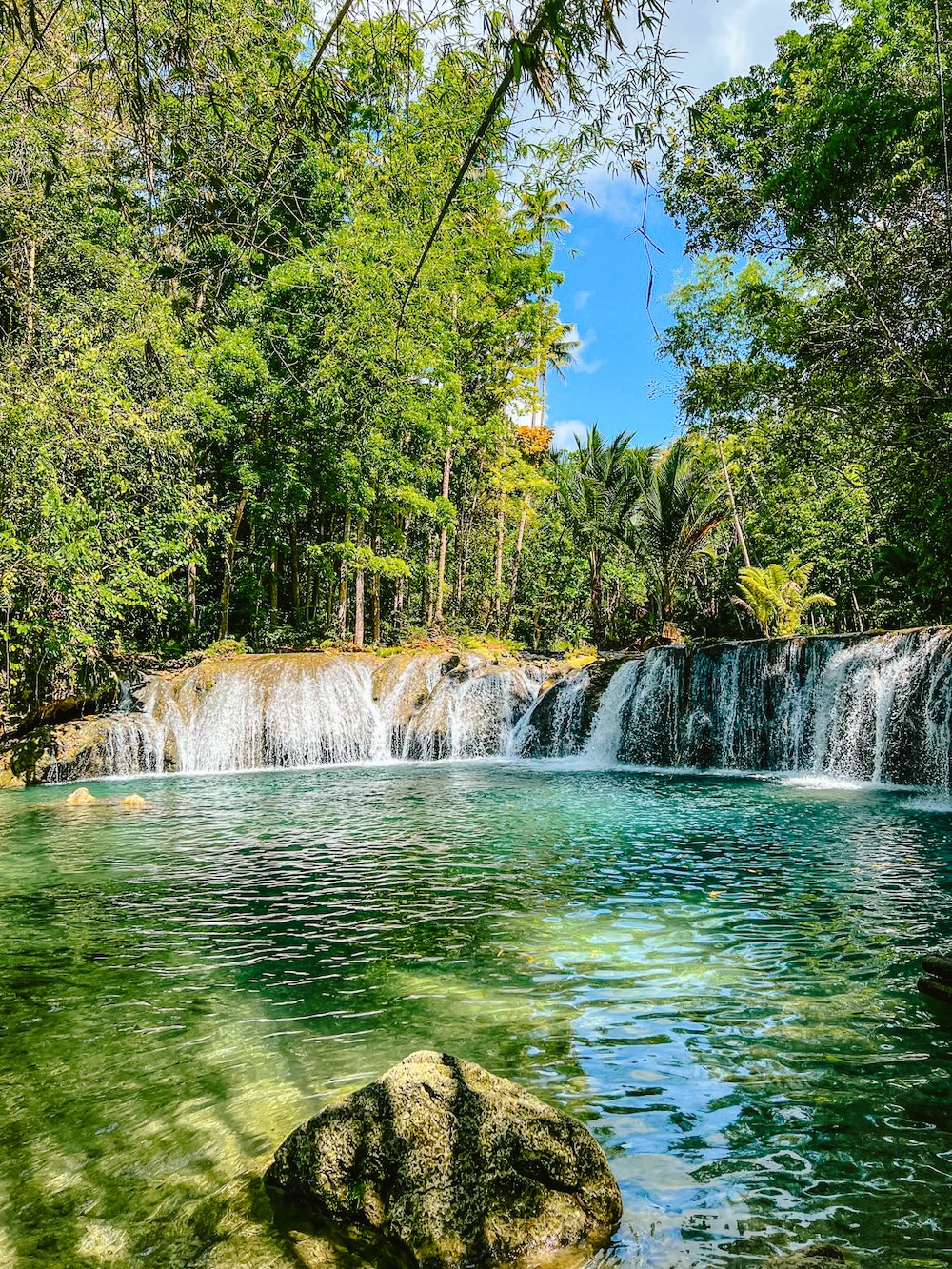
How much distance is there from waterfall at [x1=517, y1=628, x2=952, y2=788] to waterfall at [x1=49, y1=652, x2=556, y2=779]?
1.44 metres

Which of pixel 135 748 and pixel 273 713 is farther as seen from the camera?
pixel 273 713

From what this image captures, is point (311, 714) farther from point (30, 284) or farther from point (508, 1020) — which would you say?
point (508, 1020)

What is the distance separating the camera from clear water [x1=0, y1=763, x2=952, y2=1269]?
2.30 m

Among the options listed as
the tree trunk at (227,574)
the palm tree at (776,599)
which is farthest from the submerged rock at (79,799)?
the palm tree at (776,599)

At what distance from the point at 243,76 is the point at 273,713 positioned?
48.1ft

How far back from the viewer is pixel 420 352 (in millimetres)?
19219

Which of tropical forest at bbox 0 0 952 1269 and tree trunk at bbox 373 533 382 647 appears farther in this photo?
tree trunk at bbox 373 533 382 647

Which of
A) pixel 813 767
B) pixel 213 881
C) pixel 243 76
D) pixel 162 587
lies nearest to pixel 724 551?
pixel 813 767

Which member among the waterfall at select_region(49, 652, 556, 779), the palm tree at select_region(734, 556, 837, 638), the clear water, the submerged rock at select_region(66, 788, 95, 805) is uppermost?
the palm tree at select_region(734, 556, 837, 638)

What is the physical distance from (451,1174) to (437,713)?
15.3 metres

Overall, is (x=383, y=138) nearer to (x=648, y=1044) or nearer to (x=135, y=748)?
(x=648, y=1044)

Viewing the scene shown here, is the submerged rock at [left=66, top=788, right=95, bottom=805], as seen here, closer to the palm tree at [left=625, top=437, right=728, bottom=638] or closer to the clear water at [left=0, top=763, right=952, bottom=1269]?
the clear water at [left=0, top=763, right=952, bottom=1269]

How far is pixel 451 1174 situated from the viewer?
2.17 metres

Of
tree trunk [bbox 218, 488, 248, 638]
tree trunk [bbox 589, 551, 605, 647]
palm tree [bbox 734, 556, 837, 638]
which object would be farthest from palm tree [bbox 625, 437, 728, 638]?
tree trunk [bbox 218, 488, 248, 638]
